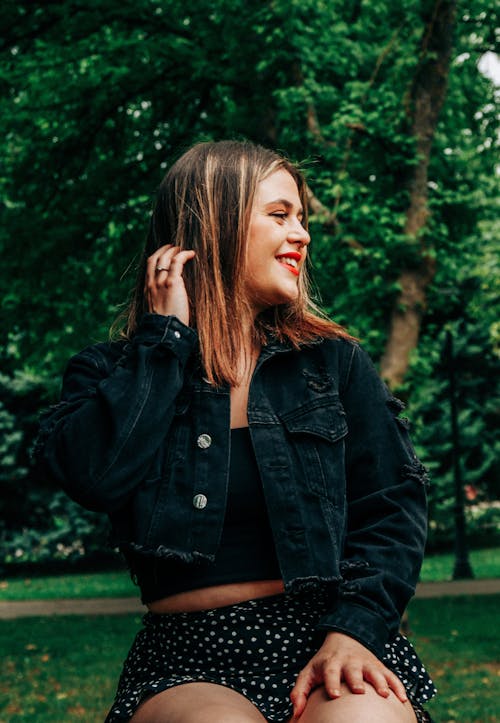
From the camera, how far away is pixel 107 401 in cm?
223

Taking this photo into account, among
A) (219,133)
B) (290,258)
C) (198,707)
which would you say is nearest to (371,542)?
(198,707)

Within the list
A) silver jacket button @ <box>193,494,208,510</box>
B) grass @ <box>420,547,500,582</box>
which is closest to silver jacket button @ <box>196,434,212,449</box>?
silver jacket button @ <box>193,494,208,510</box>

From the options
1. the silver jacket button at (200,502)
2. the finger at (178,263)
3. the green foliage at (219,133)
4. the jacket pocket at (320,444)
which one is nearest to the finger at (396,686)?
the jacket pocket at (320,444)

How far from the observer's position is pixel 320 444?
90.6 inches

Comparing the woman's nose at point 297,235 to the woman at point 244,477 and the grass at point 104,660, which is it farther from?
the grass at point 104,660

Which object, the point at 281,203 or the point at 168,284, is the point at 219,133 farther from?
the point at 168,284

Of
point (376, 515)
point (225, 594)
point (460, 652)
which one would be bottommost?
point (460, 652)

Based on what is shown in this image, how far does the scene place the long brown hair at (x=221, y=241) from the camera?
2467 mm

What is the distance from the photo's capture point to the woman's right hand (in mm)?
2428

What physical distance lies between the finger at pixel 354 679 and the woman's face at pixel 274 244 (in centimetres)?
92

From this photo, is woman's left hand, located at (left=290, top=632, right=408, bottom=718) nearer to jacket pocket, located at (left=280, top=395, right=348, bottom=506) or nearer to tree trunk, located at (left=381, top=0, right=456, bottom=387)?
jacket pocket, located at (left=280, top=395, right=348, bottom=506)

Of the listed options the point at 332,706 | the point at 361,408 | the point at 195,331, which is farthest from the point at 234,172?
the point at 332,706

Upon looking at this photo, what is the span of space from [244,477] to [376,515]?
316 millimetres

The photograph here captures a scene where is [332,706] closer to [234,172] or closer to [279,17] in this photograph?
[234,172]
